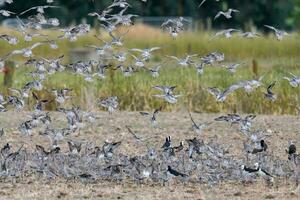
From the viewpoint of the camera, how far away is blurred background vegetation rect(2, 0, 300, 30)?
156ft

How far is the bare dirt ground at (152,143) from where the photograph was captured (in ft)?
23.7

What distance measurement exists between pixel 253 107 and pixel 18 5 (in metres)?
34.4

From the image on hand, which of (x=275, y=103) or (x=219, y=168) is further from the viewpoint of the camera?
(x=275, y=103)

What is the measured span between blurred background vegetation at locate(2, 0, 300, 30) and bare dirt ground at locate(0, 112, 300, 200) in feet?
109

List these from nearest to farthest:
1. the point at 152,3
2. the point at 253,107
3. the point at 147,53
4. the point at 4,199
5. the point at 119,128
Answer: the point at 4,199 → the point at 147,53 → the point at 119,128 → the point at 253,107 → the point at 152,3

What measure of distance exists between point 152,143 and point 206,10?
4193cm

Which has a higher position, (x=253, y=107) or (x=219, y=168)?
(x=219, y=168)

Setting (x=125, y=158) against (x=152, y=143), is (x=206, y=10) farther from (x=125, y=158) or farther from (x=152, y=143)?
(x=125, y=158)

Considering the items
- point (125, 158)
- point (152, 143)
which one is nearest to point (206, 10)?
point (152, 143)

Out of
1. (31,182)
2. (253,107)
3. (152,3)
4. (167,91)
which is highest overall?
(167,91)

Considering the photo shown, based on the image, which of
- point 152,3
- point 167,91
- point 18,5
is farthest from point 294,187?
point 152,3

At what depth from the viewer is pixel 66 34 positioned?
7.64 metres

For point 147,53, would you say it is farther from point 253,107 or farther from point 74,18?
point 74,18

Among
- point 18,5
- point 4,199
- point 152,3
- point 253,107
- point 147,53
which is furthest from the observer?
point 152,3
